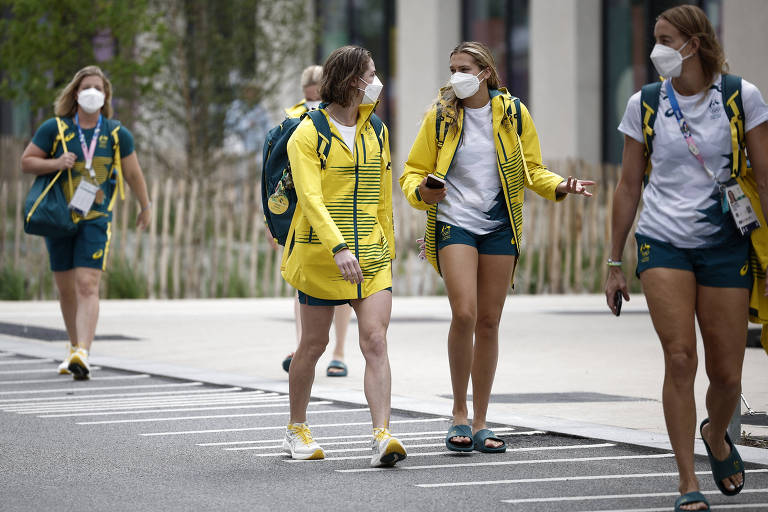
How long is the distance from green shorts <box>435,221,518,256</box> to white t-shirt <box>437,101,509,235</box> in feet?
0.09

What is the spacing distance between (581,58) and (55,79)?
27.0ft

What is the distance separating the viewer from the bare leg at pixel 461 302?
21.7ft

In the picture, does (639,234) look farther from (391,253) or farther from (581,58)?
(581,58)

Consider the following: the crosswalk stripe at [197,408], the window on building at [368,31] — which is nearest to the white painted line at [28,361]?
the crosswalk stripe at [197,408]

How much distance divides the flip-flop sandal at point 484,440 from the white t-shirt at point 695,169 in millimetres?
1725

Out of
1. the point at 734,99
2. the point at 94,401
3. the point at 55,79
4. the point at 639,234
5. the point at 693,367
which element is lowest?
the point at 94,401

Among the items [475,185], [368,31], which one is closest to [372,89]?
[475,185]

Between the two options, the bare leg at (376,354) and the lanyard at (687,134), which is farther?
the bare leg at (376,354)

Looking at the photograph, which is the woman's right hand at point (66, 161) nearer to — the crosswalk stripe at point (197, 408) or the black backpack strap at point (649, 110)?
the crosswalk stripe at point (197, 408)

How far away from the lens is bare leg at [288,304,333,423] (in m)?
6.48

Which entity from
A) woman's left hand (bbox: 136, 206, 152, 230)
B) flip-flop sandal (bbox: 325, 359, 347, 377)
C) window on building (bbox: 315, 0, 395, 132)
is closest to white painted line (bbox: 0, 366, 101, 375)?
woman's left hand (bbox: 136, 206, 152, 230)

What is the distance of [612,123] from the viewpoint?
22.5m

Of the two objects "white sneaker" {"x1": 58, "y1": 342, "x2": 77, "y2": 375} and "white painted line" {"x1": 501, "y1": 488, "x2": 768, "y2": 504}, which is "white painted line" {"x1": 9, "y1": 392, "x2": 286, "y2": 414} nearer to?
"white sneaker" {"x1": 58, "y1": 342, "x2": 77, "y2": 375}

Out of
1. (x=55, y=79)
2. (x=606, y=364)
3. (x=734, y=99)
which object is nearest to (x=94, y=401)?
(x=606, y=364)
